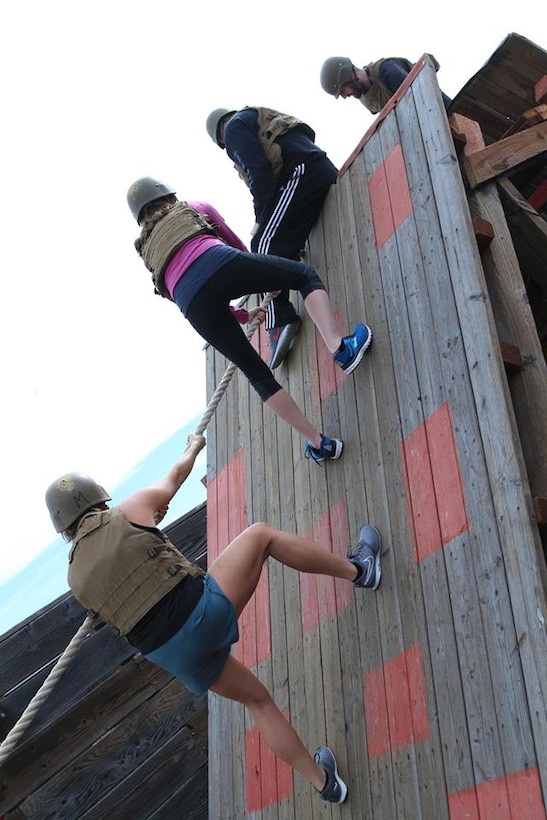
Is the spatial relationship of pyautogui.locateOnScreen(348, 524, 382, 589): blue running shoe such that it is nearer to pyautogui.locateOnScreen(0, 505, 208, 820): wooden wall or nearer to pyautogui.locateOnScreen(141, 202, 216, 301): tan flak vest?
pyautogui.locateOnScreen(141, 202, 216, 301): tan flak vest

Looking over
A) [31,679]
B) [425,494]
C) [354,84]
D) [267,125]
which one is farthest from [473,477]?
[31,679]

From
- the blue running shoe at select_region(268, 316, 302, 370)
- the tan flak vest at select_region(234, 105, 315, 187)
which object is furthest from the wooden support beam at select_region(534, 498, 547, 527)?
the tan flak vest at select_region(234, 105, 315, 187)

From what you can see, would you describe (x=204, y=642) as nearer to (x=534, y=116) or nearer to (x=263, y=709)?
(x=263, y=709)

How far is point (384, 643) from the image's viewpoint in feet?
10.9

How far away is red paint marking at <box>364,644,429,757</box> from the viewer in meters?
3.02

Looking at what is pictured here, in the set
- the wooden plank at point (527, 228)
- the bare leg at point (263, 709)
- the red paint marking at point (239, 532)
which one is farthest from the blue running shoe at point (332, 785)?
the wooden plank at point (527, 228)

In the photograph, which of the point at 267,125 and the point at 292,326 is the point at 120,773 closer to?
the point at 292,326

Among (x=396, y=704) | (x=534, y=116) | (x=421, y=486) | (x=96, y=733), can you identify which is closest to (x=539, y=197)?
(x=534, y=116)

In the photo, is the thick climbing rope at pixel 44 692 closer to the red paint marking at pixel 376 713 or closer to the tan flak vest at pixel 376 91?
the red paint marking at pixel 376 713

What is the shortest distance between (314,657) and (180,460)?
1145mm

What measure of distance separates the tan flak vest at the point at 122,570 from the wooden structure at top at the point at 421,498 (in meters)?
0.89

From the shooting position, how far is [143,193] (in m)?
4.00

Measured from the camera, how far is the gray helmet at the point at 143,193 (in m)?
4.00

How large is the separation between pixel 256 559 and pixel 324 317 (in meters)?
1.26
